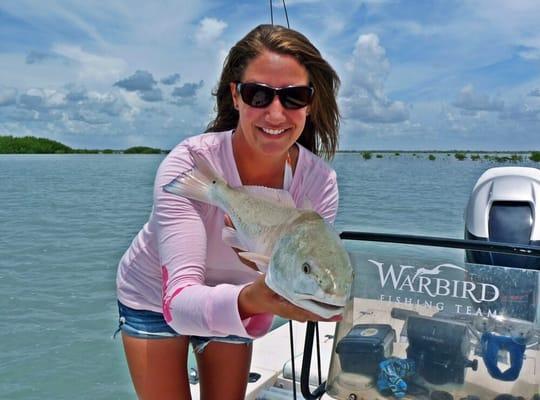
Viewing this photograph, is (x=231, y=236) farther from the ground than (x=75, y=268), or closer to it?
farther from the ground

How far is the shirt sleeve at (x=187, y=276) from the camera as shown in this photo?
123 centimetres

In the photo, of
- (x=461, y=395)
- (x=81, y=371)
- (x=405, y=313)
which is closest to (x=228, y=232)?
(x=405, y=313)

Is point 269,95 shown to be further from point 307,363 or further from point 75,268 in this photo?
point 75,268

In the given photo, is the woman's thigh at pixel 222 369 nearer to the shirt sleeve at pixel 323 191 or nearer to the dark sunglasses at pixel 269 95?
the shirt sleeve at pixel 323 191

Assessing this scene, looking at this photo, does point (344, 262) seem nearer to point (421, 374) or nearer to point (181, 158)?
point (181, 158)

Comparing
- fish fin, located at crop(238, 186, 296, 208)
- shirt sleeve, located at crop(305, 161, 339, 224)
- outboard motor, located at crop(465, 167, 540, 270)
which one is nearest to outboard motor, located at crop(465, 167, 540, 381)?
outboard motor, located at crop(465, 167, 540, 270)

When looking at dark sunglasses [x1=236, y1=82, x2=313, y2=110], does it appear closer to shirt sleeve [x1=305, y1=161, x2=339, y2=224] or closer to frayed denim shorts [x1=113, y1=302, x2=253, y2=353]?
shirt sleeve [x1=305, y1=161, x2=339, y2=224]

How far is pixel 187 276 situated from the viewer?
1354 millimetres

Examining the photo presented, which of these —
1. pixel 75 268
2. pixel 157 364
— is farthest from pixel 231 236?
pixel 75 268

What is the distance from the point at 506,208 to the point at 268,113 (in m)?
1.95

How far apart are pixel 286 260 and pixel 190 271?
417 mm

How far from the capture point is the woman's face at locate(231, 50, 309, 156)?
148 cm

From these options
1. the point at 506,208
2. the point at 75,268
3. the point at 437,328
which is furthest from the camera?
the point at 75,268

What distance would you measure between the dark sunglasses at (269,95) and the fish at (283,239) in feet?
0.67
